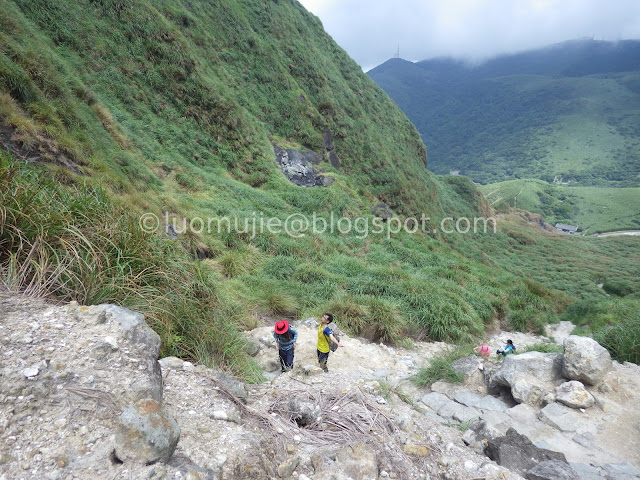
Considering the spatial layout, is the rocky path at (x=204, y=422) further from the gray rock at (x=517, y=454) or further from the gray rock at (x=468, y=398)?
the gray rock at (x=468, y=398)

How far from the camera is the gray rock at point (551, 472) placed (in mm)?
2568

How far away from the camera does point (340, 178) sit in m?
20.9

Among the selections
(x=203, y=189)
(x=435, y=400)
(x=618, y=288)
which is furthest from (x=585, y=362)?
(x=618, y=288)

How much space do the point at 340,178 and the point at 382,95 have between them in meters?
21.7

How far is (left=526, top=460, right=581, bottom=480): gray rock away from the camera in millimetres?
2568

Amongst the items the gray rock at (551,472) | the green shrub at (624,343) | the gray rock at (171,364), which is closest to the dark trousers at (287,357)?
the gray rock at (171,364)

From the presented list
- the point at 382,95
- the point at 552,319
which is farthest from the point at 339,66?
the point at 552,319

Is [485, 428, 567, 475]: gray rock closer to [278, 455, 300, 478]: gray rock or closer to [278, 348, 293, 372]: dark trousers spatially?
[278, 455, 300, 478]: gray rock

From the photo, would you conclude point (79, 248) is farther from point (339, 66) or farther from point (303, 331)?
point (339, 66)

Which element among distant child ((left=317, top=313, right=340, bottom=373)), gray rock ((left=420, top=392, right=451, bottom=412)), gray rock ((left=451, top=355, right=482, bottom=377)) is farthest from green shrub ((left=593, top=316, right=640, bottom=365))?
distant child ((left=317, top=313, right=340, bottom=373))

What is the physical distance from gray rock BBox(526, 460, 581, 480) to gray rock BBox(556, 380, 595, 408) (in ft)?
5.09

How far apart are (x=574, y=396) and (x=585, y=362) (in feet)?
1.60

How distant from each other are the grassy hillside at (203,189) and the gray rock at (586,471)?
3087mm

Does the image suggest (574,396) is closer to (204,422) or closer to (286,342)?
(286,342)
